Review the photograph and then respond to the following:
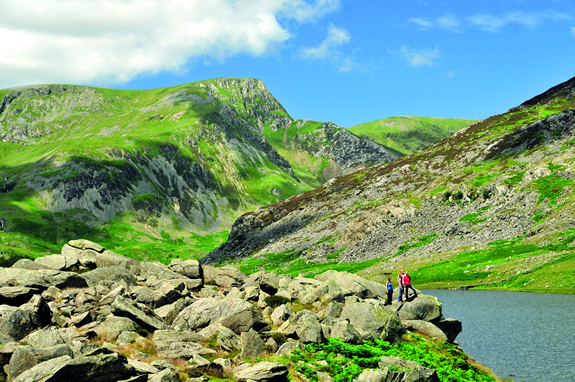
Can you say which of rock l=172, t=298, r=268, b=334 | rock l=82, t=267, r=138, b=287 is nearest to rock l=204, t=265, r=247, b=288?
rock l=82, t=267, r=138, b=287

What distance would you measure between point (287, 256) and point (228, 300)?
15757 cm

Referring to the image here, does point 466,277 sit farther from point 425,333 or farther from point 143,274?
point 143,274

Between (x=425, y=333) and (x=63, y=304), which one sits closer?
(x=63, y=304)

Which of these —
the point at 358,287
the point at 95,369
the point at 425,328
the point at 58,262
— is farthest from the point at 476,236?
the point at 95,369

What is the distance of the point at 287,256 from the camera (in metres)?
193

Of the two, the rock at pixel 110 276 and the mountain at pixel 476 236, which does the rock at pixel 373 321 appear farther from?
the mountain at pixel 476 236

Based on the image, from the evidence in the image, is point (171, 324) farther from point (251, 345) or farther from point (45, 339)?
point (45, 339)

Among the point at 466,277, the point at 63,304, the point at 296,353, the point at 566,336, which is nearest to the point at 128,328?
the point at 63,304

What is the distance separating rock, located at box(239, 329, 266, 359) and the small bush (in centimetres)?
1042

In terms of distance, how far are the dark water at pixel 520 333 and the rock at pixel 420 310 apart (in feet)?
31.8

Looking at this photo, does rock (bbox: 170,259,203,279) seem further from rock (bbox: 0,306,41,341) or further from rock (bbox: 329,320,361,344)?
rock (bbox: 329,320,361,344)

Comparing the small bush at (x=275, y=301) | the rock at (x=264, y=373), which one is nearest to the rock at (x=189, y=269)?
the small bush at (x=275, y=301)

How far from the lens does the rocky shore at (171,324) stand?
2409 centimetres

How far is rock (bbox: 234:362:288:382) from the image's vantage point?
26000mm
